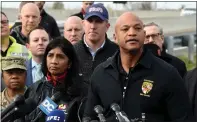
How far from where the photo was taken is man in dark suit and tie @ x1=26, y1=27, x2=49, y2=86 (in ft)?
19.1

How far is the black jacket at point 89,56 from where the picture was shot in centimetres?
529

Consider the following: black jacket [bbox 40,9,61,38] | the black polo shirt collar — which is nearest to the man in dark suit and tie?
black jacket [bbox 40,9,61,38]

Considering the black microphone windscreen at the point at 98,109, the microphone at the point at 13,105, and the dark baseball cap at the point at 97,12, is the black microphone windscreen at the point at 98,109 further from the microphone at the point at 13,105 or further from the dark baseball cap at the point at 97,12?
the dark baseball cap at the point at 97,12

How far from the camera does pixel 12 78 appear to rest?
208 inches

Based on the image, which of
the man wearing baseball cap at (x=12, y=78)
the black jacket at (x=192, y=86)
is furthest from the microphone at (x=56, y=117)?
the man wearing baseball cap at (x=12, y=78)

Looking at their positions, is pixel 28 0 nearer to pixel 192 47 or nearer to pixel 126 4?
pixel 126 4

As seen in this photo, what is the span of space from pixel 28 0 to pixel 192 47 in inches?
376

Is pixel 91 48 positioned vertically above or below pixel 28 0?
below

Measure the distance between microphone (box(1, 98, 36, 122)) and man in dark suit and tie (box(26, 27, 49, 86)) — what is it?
1.49 metres

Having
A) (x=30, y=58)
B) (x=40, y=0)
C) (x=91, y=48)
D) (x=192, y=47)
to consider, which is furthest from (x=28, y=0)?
(x=192, y=47)

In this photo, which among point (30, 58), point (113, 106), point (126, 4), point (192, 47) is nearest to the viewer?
point (113, 106)

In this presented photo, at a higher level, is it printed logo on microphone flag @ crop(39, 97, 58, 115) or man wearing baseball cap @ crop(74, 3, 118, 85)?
man wearing baseball cap @ crop(74, 3, 118, 85)

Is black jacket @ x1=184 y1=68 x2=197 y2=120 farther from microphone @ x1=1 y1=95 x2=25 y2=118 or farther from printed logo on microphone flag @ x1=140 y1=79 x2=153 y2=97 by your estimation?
microphone @ x1=1 y1=95 x2=25 y2=118

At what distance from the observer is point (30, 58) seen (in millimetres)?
6086
